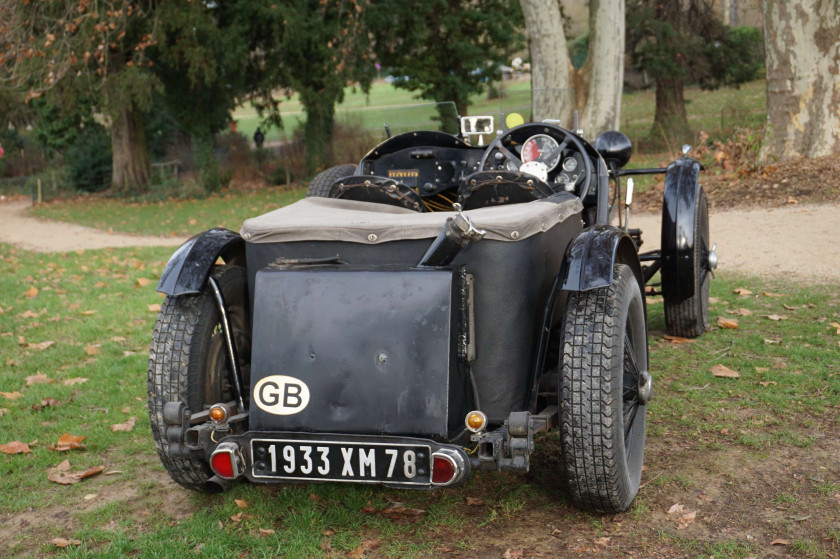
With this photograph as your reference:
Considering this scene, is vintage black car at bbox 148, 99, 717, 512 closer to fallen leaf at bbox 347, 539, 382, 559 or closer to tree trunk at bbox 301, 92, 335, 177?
fallen leaf at bbox 347, 539, 382, 559

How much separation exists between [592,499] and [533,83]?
1306 cm

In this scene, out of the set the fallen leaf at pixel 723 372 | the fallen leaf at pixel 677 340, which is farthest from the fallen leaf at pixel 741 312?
the fallen leaf at pixel 723 372

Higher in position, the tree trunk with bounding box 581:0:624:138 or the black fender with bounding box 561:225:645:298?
the tree trunk with bounding box 581:0:624:138

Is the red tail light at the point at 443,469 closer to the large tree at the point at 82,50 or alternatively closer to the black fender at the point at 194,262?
the black fender at the point at 194,262

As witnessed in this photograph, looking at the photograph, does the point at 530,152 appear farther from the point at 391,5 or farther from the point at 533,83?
the point at 391,5

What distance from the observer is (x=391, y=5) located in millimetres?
23797

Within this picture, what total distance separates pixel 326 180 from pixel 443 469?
4049 mm

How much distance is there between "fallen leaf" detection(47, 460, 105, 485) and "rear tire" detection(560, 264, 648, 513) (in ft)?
7.97

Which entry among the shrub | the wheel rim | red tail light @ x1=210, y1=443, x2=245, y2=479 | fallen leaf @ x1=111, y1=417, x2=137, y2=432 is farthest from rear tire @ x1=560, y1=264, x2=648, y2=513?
the shrub

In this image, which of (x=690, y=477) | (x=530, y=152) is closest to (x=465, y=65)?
(x=530, y=152)

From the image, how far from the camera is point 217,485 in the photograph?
3.94m

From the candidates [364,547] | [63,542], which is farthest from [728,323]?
[63,542]

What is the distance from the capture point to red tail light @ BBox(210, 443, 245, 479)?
10.7 feet

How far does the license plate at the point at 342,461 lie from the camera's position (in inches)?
124
